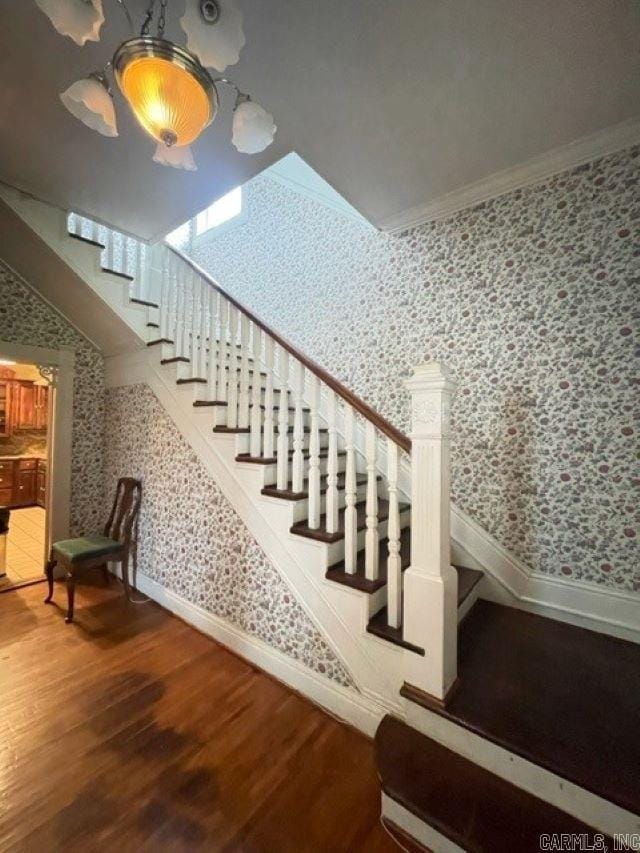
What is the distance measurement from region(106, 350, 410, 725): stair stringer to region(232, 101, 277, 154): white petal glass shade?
59.5 inches

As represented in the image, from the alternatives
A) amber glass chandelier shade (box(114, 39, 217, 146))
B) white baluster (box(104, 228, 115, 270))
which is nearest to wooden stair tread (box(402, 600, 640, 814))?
amber glass chandelier shade (box(114, 39, 217, 146))

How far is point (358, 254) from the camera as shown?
2744 millimetres

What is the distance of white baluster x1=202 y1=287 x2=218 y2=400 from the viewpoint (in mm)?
2367

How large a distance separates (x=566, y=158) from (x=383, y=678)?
296 cm

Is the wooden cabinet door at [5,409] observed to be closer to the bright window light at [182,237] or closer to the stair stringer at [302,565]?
the bright window light at [182,237]

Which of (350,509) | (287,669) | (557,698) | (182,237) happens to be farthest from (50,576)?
(182,237)

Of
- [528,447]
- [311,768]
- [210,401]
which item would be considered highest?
[210,401]

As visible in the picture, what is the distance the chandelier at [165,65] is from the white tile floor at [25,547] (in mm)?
3685

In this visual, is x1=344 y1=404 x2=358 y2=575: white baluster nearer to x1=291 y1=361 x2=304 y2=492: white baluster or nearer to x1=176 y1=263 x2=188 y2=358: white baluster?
x1=291 y1=361 x2=304 y2=492: white baluster

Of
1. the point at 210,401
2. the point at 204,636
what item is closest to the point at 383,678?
the point at 204,636

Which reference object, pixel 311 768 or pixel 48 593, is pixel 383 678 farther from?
pixel 48 593

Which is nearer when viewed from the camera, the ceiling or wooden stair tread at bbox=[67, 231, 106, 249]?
the ceiling

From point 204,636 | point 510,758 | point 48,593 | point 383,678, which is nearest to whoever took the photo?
point 510,758

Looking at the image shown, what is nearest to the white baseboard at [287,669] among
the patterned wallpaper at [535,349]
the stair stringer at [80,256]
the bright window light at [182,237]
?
the patterned wallpaper at [535,349]
